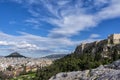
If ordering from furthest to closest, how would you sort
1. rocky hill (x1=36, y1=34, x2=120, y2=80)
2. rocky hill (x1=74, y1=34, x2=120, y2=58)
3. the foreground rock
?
rocky hill (x1=74, y1=34, x2=120, y2=58)
rocky hill (x1=36, y1=34, x2=120, y2=80)
the foreground rock

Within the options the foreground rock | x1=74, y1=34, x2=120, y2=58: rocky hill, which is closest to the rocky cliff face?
x1=74, y1=34, x2=120, y2=58: rocky hill

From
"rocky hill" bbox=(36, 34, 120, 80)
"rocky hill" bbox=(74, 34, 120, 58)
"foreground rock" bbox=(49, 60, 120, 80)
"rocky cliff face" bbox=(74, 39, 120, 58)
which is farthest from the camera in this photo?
"rocky cliff face" bbox=(74, 39, 120, 58)

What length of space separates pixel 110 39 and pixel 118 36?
5.73 meters

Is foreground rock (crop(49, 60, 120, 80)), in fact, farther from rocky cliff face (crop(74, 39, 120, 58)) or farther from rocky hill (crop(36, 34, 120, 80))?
rocky cliff face (crop(74, 39, 120, 58))

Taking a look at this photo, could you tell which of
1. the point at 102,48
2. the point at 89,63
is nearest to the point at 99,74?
the point at 89,63

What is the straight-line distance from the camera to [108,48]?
133125 mm

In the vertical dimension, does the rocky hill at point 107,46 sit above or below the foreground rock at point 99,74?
above

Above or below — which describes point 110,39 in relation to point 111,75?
above

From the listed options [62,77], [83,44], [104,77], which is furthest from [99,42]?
[104,77]

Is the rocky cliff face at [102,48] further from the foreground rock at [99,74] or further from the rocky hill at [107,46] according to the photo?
the foreground rock at [99,74]

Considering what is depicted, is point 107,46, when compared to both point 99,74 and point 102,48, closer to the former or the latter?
point 102,48

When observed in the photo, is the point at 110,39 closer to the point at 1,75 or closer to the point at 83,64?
the point at 83,64

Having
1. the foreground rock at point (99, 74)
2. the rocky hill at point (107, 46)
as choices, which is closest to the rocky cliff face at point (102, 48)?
the rocky hill at point (107, 46)

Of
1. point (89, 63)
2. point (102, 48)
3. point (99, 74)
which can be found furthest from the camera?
point (102, 48)
